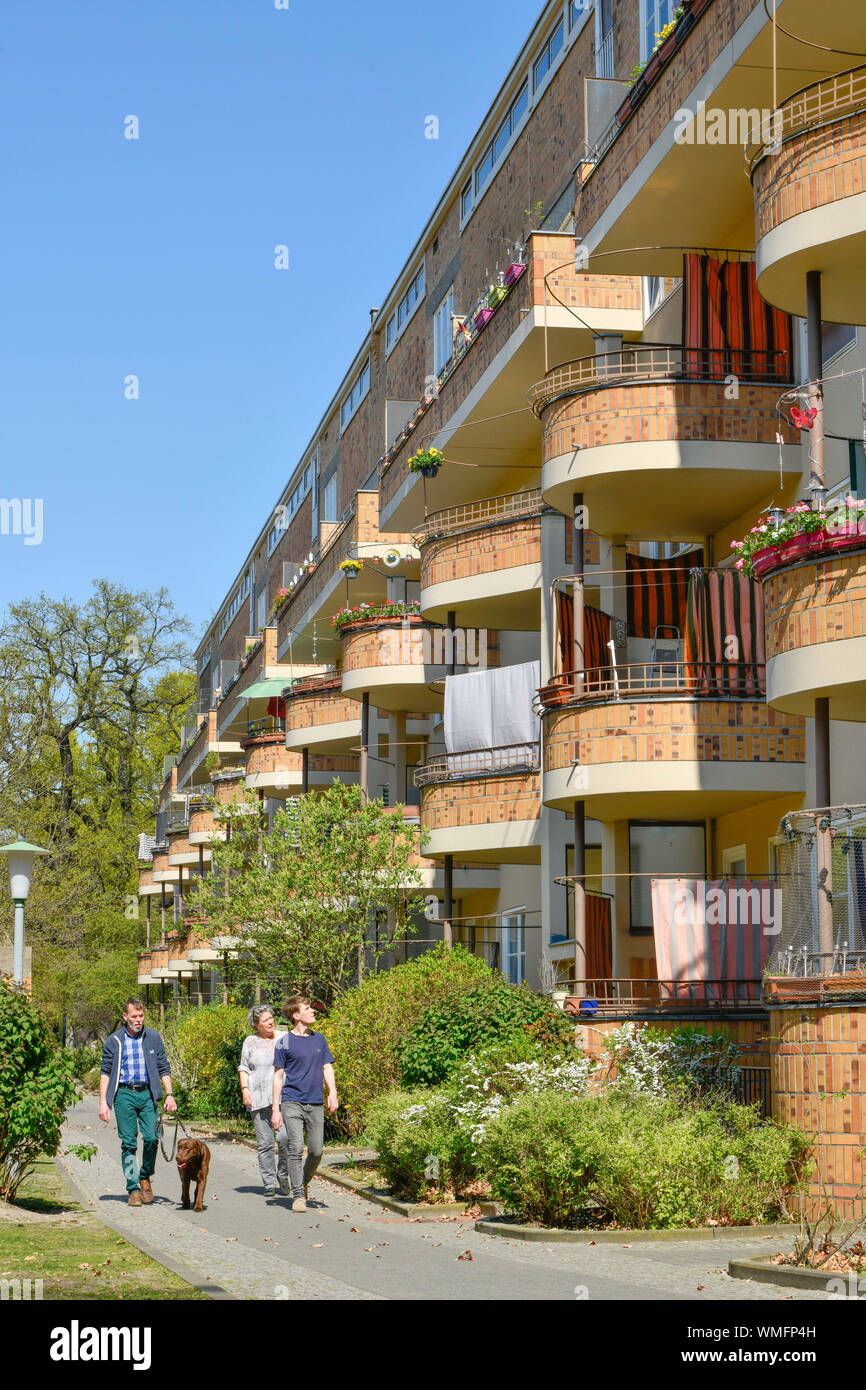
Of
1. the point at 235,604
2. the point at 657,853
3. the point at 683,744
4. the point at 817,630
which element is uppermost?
the point at 235,604

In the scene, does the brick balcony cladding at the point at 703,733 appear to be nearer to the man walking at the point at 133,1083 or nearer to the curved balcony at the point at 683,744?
the curved balcony at the point at 683,744

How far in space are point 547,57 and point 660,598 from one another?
42.4 ft

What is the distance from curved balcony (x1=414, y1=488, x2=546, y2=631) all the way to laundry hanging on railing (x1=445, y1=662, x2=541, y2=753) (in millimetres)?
1046

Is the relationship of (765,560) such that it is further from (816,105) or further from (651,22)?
(651,22)

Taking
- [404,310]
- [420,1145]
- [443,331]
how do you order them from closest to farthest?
[420,1145] < [443,331] < [404,310]

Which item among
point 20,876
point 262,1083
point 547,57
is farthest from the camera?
point 547,57

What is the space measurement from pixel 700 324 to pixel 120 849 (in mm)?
54579

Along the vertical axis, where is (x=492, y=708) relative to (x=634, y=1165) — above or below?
above

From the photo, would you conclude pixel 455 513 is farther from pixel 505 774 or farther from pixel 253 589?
pixel 253 589

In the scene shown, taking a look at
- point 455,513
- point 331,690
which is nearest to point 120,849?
point 331,690

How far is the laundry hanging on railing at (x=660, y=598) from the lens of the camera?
79.5ft

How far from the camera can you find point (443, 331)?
4069 centimetres

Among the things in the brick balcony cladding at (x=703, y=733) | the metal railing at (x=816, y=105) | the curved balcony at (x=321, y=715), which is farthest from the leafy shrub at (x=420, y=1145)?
the curved balcony at (x=321, y=715)

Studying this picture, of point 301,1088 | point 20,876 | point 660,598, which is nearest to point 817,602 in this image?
point 301,1088
